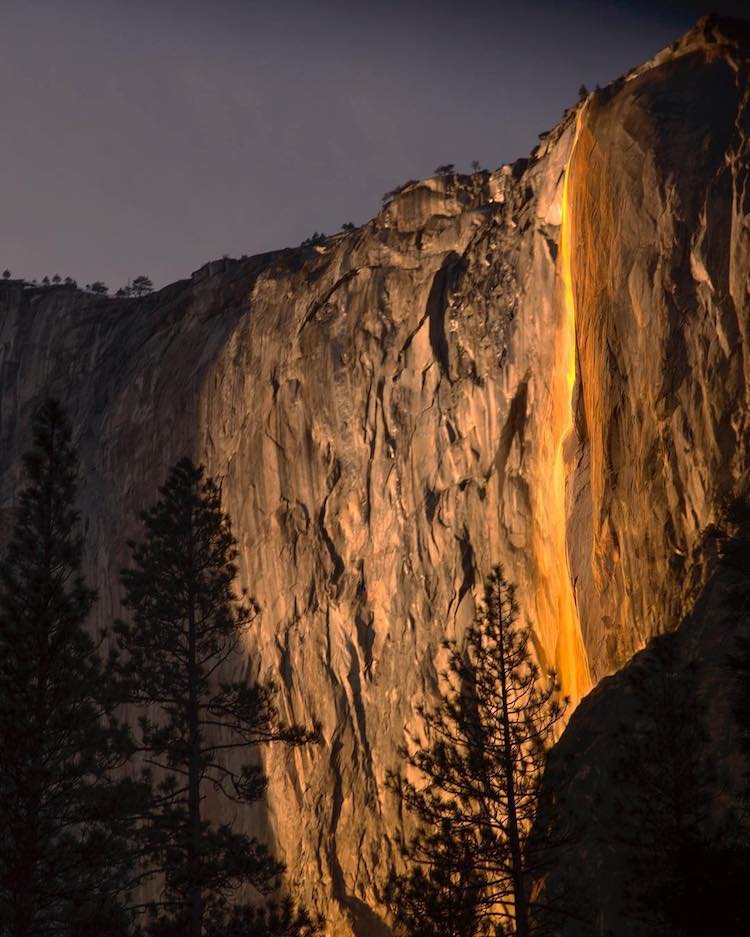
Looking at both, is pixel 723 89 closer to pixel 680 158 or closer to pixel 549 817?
pixel 680 158

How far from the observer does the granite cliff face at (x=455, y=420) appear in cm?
2638

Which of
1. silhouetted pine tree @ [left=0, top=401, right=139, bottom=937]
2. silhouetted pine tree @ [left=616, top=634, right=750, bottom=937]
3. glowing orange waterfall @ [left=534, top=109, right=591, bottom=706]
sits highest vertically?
glowing orange waterfall @ [left=534, top=109, right=591, bottom=706]

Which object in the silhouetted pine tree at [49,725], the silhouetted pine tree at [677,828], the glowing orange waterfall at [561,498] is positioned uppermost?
the glowing orange waterfall at [561,498]

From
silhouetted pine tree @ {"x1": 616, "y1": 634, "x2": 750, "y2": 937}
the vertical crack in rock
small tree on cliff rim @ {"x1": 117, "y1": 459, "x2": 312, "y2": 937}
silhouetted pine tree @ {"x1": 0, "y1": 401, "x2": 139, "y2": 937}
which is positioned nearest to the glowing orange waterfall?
the vertical crack in rock

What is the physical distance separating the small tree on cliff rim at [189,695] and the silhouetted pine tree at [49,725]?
2.90ft

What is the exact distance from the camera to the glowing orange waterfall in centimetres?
3114

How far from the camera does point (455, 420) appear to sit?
36625mm

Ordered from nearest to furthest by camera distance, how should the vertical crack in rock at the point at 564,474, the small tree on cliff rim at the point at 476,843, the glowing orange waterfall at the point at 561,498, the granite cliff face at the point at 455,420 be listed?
the small tree on cliff rim at the point at 476,843, the granite cliff face at the point at 455,420, the vertical crack in rock at the point at 564,474, the glowing orange waterfall at the point at 561,498

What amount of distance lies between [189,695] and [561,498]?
10.2 metres

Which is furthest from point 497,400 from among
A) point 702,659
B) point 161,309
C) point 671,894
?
point 161,309

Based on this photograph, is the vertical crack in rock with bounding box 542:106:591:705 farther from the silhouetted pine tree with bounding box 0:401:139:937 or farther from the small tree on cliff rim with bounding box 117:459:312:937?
the silhouetted pine tree with bounding box 0:401:139:937

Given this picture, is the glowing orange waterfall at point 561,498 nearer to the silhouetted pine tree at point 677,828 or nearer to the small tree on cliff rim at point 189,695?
the small tree on cliff rim at point 189,695

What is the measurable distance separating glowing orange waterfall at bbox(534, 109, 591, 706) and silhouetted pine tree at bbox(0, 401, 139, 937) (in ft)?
35.1

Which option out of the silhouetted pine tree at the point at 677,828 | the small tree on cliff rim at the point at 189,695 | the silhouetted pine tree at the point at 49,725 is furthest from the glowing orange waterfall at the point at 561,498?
the silhouetted pine tree at the point at 49,725
